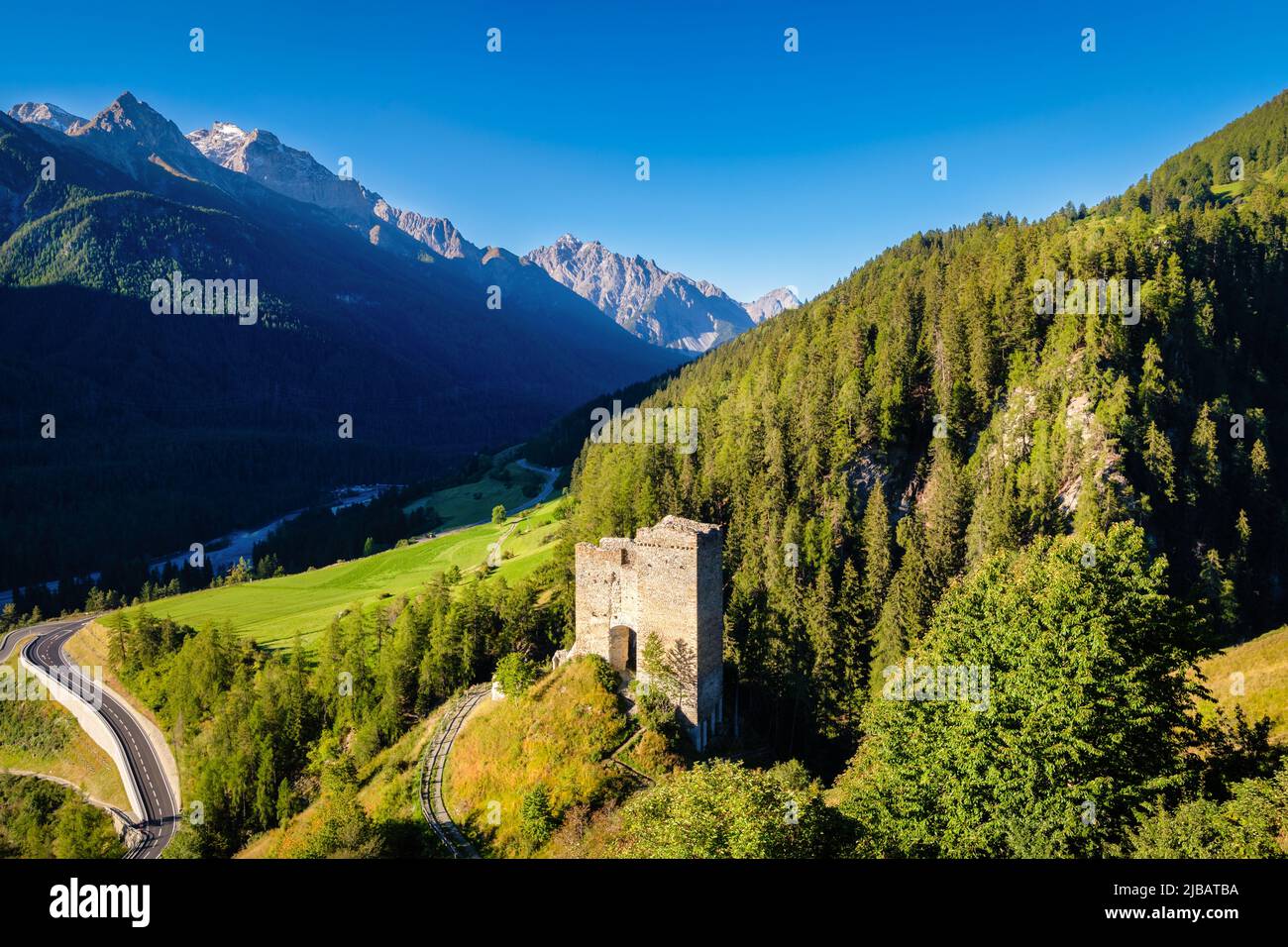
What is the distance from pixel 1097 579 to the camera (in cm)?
2764

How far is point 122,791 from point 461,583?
36558mm

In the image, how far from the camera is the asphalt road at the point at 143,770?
201ft

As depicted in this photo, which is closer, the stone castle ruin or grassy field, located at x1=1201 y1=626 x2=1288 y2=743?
grassy field, located at x1=1201 y1=626 x2=1288 y2=743

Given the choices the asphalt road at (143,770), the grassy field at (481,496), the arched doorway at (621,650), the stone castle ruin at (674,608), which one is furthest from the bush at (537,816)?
the grassy field at (481,496)

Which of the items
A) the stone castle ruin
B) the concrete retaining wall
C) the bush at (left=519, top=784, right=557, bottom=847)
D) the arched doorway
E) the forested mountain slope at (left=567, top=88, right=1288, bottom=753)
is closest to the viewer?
the bush at (left=519, top=784, right=557, bottom=847)

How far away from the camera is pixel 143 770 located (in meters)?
68.8

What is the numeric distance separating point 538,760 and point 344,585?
246 ft

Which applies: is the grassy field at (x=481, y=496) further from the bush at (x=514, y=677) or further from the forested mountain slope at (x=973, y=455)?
the bush at (x=514, y=677)

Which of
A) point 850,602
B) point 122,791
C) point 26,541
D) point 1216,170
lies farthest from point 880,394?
point 26,541

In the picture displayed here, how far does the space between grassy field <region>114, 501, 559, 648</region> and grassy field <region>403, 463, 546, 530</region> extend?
96.9 ft

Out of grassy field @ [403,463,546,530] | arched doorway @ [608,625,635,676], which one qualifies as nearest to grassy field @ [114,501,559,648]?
grassy field @ [403,463,546,530]

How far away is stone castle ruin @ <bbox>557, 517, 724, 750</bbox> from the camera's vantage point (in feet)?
122

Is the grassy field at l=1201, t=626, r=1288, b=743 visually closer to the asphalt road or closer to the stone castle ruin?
the stone castle ruin

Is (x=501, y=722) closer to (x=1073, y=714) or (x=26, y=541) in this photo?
(x=1073, y=714)
